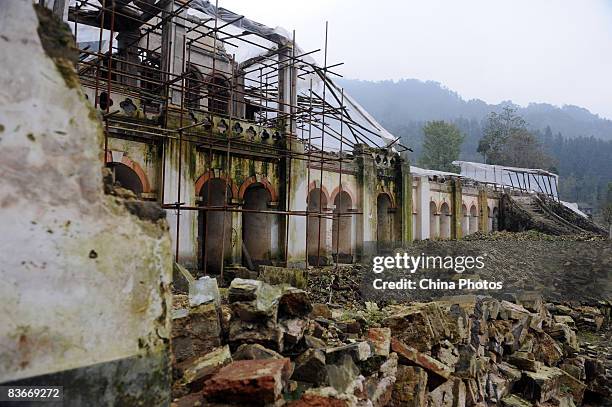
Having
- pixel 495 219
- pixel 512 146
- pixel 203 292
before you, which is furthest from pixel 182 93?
pixel 512 146

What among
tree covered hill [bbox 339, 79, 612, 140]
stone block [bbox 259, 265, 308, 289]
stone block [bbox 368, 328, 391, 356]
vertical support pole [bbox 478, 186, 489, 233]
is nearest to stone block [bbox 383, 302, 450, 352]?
stone block [bbox 368, 328, 391, 356]

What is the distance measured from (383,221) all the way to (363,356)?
Answer: 1358cm

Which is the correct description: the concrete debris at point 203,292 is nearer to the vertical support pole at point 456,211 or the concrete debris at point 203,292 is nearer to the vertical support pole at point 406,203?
the vertical support pole at point 406,203

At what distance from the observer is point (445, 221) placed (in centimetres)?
2328

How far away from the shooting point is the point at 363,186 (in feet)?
53.4

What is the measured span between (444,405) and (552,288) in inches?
436

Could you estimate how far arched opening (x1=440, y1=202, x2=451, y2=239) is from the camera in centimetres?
2295

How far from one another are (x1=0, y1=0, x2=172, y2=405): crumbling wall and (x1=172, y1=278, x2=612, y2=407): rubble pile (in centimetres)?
95

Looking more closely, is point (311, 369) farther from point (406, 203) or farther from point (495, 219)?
point (495, 219)

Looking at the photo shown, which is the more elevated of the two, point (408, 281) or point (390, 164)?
point (390, 164)

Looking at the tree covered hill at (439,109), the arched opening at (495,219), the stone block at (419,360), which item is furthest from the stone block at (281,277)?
the tree covered hill at (439,109)

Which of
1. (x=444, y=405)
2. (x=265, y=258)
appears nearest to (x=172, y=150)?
(x=265, y=258)

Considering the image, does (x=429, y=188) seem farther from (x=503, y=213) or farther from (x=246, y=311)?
(x=246, y=311)

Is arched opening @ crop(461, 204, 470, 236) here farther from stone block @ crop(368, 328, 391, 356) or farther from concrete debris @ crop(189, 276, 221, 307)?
concrete debris @ crop(189, 276, 221, 307)
